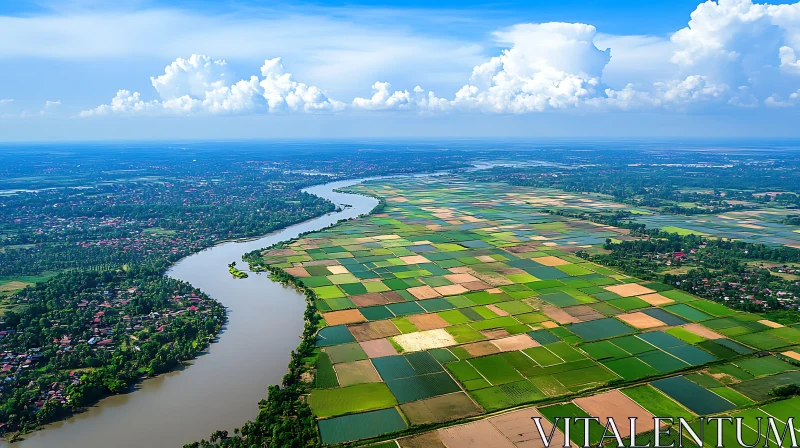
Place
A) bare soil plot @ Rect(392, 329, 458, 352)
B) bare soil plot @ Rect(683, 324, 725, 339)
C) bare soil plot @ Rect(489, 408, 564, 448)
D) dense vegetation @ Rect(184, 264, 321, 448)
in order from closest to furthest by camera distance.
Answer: bare soil plot @ Rect(489, 408, 564, 448)
dense vegetation @ Rect(184, 264, 321, 448)
bare soil plot @ Rect(392, 329, 458, 352)
bare soil plot @ Rect(683, 324, 725, 339)

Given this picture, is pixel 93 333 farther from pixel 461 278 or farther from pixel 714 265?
pixel 714 265

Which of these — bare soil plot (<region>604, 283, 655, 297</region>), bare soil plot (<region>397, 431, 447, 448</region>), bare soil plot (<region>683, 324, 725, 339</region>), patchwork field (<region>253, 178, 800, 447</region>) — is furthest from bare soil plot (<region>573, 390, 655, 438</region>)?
bare soil plot (<region>604, 283, 655, 297</region>)

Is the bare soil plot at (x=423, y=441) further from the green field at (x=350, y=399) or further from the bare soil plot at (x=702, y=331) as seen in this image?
the bare soil plot at (x=702, y=331)

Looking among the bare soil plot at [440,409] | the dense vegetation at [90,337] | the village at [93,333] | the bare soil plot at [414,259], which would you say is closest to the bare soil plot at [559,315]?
the bare soil plot at [440,409]

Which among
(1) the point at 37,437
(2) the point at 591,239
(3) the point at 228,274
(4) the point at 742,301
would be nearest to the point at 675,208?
(2) the point at 591,239

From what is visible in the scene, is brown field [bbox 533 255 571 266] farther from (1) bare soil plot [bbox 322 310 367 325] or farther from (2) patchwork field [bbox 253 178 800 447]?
(1) bare soil plot [bbox 322 310 367 325]

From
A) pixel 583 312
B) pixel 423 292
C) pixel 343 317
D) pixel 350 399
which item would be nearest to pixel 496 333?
pixel 583 312
